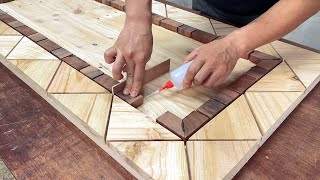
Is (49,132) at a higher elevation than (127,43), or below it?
below

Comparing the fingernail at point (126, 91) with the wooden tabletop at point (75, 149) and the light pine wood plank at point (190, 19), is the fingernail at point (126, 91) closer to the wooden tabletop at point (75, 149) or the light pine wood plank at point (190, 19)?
the wooden tabletop at point (75, 149)

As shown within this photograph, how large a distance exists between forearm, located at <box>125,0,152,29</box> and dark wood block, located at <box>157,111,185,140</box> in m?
0.24

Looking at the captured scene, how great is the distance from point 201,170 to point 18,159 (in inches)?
12.8

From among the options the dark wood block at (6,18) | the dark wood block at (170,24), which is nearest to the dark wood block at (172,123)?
the dark wood block at (170,24)

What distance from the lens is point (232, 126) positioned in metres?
0.56

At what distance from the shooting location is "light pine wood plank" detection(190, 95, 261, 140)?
54 cm

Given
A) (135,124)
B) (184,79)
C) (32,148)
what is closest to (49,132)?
(32,148)

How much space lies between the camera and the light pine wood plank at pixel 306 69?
718mm

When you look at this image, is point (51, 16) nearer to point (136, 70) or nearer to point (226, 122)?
point (136, 70)

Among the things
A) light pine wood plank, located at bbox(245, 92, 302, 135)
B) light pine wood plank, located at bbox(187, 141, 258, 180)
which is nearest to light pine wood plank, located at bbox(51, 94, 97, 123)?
light pine wood plank, located at bbox(187, 141, 258, 180)

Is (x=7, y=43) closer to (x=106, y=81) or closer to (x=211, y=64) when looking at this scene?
(x=106, y=81)

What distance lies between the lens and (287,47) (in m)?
0.86

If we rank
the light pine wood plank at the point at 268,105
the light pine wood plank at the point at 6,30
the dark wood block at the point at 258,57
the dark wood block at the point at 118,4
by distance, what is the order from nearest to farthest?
1. the light pine wood plank at the point at 268,105
2. the dark wood block at the point at 258,57
3. the light pine wood plank at the point at 6,30
4. the dark wood block at the point at 118,4

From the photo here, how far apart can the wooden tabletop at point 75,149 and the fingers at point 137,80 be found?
0.13 m
